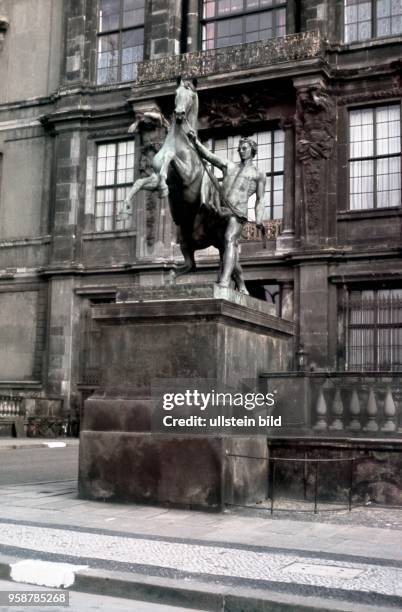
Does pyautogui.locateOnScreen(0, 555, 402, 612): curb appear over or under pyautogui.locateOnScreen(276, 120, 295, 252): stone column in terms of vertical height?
under

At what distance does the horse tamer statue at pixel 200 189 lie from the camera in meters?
10.8

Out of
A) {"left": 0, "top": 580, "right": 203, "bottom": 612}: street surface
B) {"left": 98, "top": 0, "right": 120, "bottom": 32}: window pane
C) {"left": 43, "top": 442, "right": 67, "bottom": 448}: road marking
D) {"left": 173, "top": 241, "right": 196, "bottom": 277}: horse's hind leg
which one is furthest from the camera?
{"left": 98, "top": 0, "right": 120, "bottom": 32}: window pane

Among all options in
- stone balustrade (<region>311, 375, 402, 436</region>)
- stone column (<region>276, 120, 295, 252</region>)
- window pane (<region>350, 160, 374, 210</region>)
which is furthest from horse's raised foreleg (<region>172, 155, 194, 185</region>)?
window pane (<region>350, 160, 374, 210</region>)

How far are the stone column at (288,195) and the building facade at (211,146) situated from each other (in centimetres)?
4

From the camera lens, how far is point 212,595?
5887mm

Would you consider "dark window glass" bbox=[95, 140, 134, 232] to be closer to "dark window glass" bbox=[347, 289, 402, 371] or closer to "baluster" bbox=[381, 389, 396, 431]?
"dark window glass" bbox=[347, 289, 402, 371]

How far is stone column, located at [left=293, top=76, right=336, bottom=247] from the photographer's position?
2452 centimetres

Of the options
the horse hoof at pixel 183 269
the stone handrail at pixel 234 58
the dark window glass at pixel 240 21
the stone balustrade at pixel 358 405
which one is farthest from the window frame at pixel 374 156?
the stone balustrade at pixel 358 405

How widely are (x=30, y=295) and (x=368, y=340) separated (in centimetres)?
1258

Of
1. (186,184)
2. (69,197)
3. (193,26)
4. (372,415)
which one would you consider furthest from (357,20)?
(372,415)

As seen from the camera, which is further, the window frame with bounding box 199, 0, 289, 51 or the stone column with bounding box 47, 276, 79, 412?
the stone column with bounding box 47, 276, 79, 412

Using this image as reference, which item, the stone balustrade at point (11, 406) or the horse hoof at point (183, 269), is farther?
the stone balustrade at point (11, 406)

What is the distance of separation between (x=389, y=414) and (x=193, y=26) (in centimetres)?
2110

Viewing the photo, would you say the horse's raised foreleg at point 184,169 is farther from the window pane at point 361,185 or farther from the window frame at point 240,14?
the window frame at point 240,14
